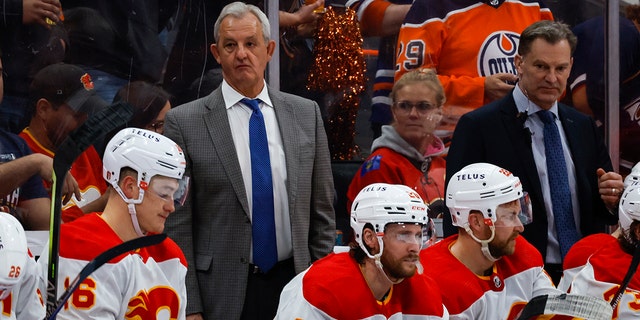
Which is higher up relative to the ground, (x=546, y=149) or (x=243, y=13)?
(x=243, y=13)

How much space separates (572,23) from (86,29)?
2.32m

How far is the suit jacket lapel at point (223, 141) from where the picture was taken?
4066mm

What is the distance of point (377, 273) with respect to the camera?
374cm

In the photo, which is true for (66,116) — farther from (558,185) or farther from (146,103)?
(558,185)

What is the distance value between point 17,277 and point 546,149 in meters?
2.41

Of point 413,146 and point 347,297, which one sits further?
point 413,146

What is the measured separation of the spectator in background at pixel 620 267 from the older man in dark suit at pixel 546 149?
0.84 feet

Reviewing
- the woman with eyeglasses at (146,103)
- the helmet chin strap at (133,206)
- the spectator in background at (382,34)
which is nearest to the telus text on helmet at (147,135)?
the helmet chin strap at (133,206)

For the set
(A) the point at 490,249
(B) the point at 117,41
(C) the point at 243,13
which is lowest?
(A) the point at 490,249

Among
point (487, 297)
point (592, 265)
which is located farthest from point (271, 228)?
point (592, 265)

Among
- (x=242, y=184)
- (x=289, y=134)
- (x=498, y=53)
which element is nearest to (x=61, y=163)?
(x=242, y=184)

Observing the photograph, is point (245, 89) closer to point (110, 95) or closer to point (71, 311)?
point (110, 95)

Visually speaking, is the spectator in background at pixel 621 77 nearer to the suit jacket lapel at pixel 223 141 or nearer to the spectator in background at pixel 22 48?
the suit jacket lapel at pixel 223 141

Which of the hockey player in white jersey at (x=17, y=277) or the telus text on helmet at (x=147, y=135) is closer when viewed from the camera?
the hockey player in white jersey at (x=17, y=277)
